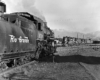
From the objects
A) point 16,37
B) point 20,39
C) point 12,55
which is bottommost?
point 12,55

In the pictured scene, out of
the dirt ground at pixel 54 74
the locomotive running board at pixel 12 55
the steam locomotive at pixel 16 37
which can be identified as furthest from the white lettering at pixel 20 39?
the dirt ground at pixel 54 74

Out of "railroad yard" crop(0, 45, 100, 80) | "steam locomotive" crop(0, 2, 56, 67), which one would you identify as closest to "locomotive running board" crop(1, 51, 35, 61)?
"steam locomotive" crop(0, 2, 56, 67)

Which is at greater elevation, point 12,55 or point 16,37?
point 16,37

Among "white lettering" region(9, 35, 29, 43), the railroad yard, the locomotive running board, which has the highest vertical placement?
"white lettering" region(9, 35, 29, 43)

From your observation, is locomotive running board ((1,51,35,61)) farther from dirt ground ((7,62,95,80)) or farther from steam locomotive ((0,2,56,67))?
dirt ground ((7,62,95,80))

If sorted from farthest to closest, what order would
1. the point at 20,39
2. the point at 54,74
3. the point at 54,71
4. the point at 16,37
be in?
the point at 20,39 < the point at 16,37 < the point at 54,71 < the point at 54,74

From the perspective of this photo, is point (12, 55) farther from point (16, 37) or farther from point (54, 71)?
point (54, 71)

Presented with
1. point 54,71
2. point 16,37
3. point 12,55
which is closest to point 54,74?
point 54,71

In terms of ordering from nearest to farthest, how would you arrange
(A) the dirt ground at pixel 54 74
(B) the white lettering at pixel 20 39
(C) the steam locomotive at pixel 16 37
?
1. (A) the dirt ground at pixel 54 74
2. (C) the steam locomotive at pixel 16 37
3. (B) the white lettering at pixel 20 39

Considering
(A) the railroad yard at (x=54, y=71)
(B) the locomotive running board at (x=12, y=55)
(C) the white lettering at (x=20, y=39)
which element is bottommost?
(A) the railroad yard at (x=54, y=71)

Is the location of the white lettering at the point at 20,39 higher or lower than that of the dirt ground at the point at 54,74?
higher

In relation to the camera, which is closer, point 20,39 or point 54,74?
point 54,74

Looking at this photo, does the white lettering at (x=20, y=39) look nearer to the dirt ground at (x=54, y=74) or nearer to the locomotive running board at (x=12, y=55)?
the locomotive running board at (x=12, y=55)

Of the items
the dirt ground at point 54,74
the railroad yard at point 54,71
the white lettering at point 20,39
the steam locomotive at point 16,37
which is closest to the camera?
the dirt ground at point 54,74
